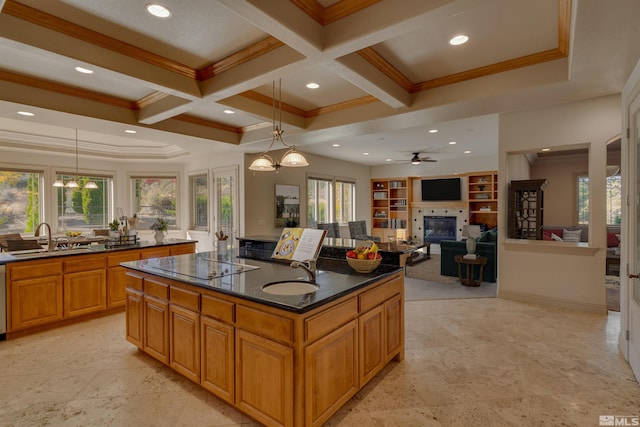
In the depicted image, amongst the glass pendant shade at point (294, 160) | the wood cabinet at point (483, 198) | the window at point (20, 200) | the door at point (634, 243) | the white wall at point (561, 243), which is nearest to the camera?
the door at point (634, 243)

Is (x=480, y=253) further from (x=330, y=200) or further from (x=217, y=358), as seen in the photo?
(x=217, y=358)

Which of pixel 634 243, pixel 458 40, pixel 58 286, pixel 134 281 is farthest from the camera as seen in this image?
pixel 58 286

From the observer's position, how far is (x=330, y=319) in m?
1.96

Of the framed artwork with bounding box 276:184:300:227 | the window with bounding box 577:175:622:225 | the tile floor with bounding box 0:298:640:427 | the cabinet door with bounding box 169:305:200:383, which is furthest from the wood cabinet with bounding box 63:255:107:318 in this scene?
the window with bounding box 577:175:622:225

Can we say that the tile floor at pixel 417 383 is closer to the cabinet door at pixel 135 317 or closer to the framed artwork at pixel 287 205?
the cabinet door at pixel 135 317

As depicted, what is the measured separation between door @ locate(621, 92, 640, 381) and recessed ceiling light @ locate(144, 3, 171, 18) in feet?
12.2

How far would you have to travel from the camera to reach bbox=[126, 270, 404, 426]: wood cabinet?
5.84 ft

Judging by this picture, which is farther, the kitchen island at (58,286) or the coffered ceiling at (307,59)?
the kitchen island at (58,286)

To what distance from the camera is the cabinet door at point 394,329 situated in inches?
103

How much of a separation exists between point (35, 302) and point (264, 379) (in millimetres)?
3274

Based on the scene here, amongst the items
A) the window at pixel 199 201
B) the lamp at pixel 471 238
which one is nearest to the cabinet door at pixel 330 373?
the lamp at pixel 471 238

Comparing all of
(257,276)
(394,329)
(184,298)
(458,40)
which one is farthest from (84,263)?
(458,40)

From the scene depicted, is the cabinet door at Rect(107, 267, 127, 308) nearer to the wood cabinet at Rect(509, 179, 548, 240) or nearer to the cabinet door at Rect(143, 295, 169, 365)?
the cabinet door at Rect(143, 295, 169, 365)

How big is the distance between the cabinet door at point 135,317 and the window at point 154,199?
537 centimetres
